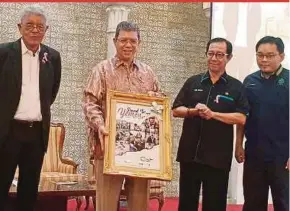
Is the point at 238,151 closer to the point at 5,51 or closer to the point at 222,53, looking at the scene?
the point at 222,53

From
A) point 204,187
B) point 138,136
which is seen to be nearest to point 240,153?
point 204,187

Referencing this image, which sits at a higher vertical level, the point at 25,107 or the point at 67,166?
the point at 25,107

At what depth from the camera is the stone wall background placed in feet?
24.3

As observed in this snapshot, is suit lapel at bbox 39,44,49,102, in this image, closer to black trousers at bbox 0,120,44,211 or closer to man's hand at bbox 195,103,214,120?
black trousers at bbox 0,120,44,211

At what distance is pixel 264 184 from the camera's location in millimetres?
3322

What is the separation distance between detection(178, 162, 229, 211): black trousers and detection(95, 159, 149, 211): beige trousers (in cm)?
31

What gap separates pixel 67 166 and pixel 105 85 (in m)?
3.82

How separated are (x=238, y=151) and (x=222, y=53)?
27.7 inches

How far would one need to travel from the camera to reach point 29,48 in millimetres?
3043

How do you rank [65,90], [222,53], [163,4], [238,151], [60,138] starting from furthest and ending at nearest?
1. [163,4]
2. [65,90]
3. [60,138]
4. [238,151]
5. [222,53]

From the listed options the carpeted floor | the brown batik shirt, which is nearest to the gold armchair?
the carpeted floor

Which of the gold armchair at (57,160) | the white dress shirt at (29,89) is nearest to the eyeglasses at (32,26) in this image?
the white dress shirt at (29,89)

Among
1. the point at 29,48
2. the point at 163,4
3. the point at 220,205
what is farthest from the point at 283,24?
the point at 29,48

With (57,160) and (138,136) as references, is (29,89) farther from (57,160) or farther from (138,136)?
(57,160)
